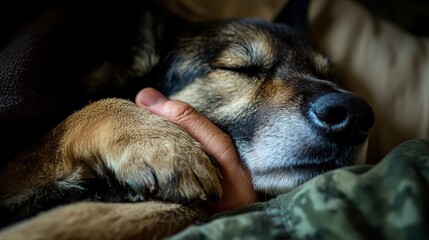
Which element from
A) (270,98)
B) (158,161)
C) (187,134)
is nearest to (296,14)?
(270,98)

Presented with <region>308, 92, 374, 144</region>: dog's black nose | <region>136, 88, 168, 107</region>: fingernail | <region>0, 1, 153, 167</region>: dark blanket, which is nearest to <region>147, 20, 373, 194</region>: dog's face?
<region>308, 92, 374, 144</region>: dog's black nose

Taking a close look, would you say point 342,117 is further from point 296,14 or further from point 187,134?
point 296,14

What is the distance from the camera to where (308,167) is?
45.8 inches

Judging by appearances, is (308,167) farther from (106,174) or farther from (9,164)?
(9,164)

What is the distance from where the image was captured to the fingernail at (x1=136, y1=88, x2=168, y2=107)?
4.39 ft

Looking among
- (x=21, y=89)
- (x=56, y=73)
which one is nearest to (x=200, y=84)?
(x=56, y=73)

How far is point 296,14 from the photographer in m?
1.87

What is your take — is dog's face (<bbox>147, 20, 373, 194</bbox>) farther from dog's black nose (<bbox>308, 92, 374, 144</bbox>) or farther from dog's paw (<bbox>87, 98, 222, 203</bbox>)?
dog's paw (<bbox>87, 98, 222, 203</bbox>)

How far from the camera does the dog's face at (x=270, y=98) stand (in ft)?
3.71

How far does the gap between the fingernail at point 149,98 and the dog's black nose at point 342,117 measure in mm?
471

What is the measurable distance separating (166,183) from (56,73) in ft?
1.83

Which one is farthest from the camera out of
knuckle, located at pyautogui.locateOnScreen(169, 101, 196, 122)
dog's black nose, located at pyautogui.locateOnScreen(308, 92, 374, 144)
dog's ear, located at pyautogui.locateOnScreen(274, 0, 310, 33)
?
dog's ear, located at pyautogui.locateOnScreen(274, 0, 310, 33)

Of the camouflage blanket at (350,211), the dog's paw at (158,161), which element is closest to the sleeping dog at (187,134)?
the dog's paw at (158,161)

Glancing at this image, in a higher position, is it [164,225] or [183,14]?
[183,14]
